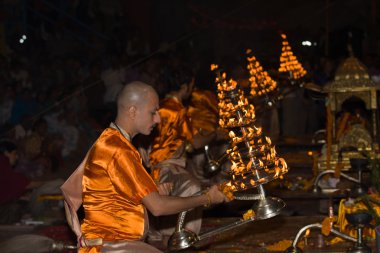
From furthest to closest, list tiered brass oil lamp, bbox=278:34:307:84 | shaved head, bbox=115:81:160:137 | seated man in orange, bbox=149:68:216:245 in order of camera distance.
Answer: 1. tiered brass oil lamp, bbox=278:34:307:84
2. seated man in orange, bbox=149:68:216:245
3. shaved head, bbox=115:81:160:137

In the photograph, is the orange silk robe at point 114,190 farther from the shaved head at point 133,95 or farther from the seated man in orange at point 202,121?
the seated man in orange at point 202,121

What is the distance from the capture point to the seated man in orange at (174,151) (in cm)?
653

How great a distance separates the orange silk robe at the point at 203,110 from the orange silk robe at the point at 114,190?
15.5ft

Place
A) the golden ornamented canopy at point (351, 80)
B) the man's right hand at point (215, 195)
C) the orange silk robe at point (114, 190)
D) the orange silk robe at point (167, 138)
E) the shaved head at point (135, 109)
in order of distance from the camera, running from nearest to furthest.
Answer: the orange silk robe at point (114, 190)
the shaved head at point (135, 109)
the man's right hand at point (215, 195)
the orange silk robe at point (167, 138)
the golden ornamented canopy at point (351, 80)

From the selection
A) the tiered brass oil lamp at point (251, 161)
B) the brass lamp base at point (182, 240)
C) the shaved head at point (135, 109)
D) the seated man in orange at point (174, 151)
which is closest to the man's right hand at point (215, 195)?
the tiered brass oil lamp at point (251, 161)

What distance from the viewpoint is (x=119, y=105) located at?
436 centimetres

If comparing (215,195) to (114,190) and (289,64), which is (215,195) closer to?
(114,190)

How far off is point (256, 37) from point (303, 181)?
377 inches

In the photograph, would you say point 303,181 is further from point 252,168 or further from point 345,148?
point 252,168

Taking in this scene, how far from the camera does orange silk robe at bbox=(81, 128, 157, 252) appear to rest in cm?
405

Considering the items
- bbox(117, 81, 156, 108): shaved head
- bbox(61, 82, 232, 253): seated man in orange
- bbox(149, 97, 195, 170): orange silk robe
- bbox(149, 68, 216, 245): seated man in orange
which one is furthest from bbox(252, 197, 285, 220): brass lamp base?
bbox(149, 97, 195, 170): orange silk robe

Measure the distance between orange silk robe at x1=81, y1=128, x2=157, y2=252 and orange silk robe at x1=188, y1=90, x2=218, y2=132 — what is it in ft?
15.5

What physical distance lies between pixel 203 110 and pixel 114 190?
16.6 feet

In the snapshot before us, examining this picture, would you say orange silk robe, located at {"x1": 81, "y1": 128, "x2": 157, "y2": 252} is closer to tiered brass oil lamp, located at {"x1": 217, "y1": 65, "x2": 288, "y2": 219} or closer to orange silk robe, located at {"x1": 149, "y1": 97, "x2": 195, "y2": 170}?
tiered brass oil lamp, located at {"x1": 217, "y1": 65, "x2": 288, "y2": 219}
